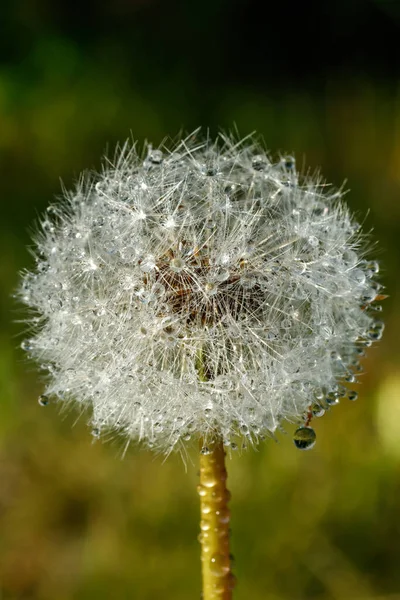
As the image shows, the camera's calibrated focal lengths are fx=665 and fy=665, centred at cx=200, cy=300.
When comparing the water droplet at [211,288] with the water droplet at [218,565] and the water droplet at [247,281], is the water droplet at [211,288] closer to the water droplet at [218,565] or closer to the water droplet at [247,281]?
the water droplet at [247,281]

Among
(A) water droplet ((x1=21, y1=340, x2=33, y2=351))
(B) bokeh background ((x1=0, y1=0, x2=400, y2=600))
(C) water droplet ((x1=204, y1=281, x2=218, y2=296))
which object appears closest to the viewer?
(C) water droplet ((x1=204, y1=281, x2=218, y2=296))

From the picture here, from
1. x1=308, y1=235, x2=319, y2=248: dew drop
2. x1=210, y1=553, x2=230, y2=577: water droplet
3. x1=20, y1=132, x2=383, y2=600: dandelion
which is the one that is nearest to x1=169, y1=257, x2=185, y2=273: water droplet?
x1=20, y1=132, x2=383, y2=600: dandelion

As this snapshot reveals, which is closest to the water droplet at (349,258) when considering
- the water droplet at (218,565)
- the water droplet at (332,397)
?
the water droplet at (332,397)

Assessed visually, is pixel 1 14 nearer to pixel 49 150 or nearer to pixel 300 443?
pixel 49 150

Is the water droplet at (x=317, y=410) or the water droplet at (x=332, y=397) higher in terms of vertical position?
the water droplet at (x=332, y=397)

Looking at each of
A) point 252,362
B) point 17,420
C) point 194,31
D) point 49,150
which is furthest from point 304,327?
point 194,31

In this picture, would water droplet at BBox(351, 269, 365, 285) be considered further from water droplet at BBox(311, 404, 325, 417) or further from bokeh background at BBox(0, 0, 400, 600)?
bokeh background at BBox(0, 0, 400, 600)
